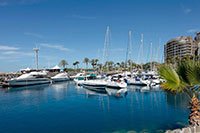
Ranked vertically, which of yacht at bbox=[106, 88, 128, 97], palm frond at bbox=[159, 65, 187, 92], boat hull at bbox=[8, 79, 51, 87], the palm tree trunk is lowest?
yacht at bbox=[106, 88, 128, 97]

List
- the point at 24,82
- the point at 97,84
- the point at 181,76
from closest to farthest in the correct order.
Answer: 1. the point at 181,76
2. the point at 97,84
3. the point at 24,82

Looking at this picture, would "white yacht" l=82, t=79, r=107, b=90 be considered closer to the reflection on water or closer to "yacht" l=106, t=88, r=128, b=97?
"yacht" l=106, t=88, r=128, b=97

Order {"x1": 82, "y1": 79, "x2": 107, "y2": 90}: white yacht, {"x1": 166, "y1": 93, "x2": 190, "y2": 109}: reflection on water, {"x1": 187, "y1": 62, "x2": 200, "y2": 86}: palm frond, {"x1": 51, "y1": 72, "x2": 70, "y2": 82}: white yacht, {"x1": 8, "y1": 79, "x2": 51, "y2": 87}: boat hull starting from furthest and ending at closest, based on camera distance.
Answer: {"x1": 51, "y1": 72, "x2": 70, "y2": 82}: white yacht
{"x1": 8, "y1": 79, "x2": 51, "y2": 87}: boat hull
{"x1": 82, "y1": 79, "x2": 107, "y2": 90}: white yacht
{"x1": 166, "y1": 93, "x2": 190, "y2": 109}: reflection on water
{"x1": 187, "y1": 62, "x2": 200, "y2": 86}: palm frond

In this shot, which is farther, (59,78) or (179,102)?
(59,78)

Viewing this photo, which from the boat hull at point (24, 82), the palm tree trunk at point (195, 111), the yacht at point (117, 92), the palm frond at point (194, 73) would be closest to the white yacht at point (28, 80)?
the boat hull at point (24, 82)

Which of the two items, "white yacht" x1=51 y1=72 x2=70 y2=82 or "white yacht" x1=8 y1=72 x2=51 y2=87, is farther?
"white yacht" x1=51 y1=72 x2=70 y2=82

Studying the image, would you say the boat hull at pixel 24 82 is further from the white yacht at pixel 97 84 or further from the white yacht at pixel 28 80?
the white yacht at pixel 97 84

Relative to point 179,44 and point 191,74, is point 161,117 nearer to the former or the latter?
point 191,74

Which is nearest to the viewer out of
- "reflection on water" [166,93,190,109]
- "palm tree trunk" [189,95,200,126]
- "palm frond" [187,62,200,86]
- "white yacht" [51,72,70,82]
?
"palm frond" [187,62,200,86]

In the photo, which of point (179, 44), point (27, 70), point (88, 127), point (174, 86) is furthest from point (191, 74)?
point (179, 44)

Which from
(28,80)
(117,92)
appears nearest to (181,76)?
(117,92)

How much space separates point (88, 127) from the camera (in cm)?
2152

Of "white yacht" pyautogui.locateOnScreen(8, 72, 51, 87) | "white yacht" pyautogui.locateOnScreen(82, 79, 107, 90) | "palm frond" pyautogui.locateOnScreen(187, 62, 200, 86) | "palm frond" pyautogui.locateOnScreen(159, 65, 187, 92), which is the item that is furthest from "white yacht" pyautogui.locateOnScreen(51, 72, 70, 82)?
"palm frond" pyautogui.locateOnScreen(187, 62, 200, 86)

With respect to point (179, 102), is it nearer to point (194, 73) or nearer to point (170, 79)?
point (194, 73)
